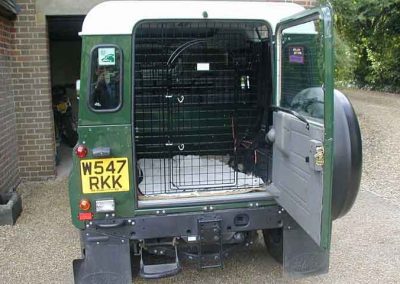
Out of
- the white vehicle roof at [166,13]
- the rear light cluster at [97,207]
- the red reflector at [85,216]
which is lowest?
the red reflector at [85,216]

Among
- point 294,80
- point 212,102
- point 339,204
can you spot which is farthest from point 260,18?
point 339,204

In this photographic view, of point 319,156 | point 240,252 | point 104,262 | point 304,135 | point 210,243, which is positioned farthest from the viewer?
point 240,252

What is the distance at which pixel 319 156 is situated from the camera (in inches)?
116

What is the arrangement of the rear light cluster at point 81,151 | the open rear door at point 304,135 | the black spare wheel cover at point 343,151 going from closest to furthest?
1. the open rear door at point 304,135
2. the black spare wheel cover at point 343,151
3. the rear light cluster at point 81,151

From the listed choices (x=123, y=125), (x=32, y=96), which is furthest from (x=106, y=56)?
(x=32, y=96)

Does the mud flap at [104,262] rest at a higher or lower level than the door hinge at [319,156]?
lower

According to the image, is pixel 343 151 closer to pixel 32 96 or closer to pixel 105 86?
pixel 105 86

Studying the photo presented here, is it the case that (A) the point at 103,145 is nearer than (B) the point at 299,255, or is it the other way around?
(A) the point at 103,145

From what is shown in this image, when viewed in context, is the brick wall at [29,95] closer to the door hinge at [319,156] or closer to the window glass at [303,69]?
the window glass at [303,69]

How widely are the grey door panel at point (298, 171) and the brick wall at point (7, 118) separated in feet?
12.6

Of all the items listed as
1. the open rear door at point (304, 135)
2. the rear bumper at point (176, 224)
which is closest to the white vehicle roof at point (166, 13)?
the open rear door at point (304, 135)

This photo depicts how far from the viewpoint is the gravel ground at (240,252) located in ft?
13.9

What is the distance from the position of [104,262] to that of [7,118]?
150 inches

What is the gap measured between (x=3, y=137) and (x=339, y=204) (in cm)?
467
